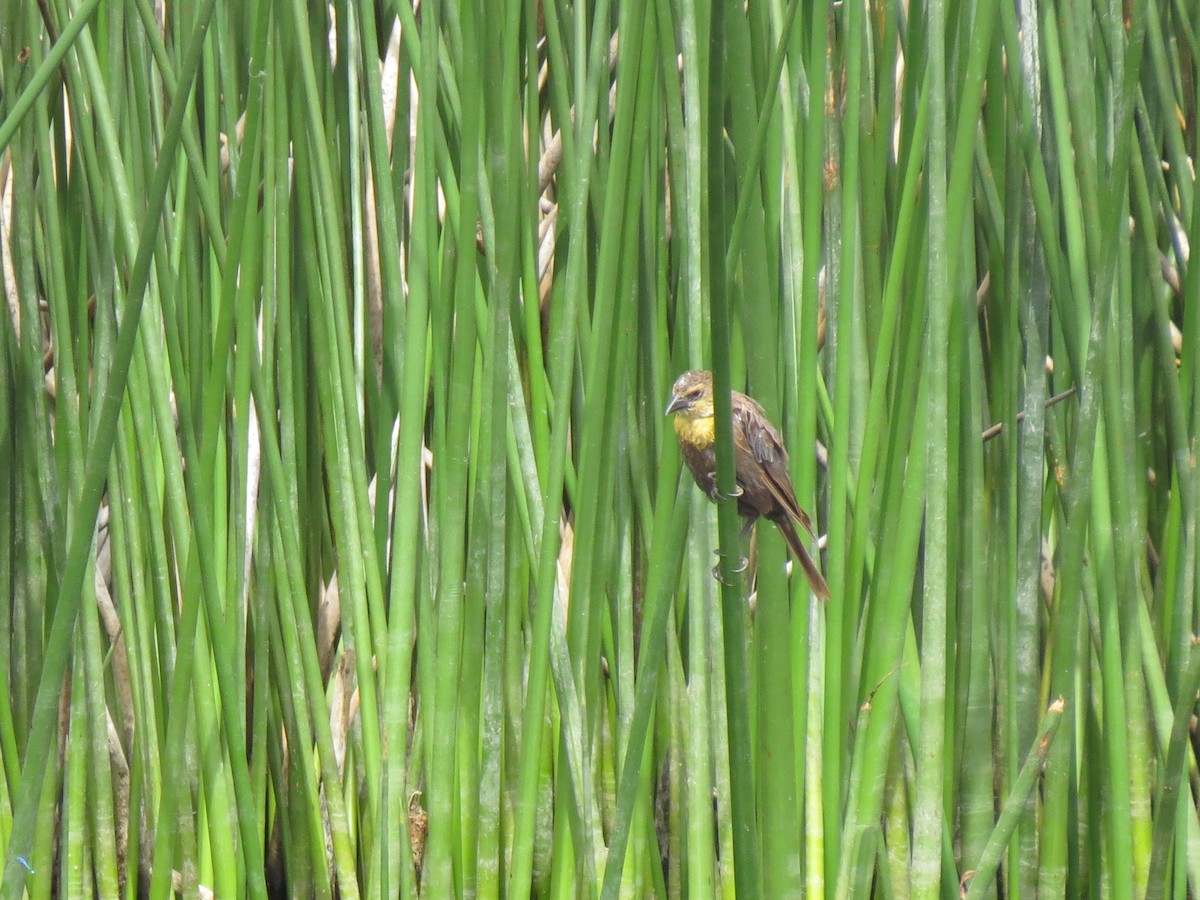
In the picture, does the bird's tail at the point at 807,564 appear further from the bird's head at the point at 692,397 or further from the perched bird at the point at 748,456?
the bird's head at the point at 692,397

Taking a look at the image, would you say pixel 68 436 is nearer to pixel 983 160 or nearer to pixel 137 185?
pixel 137 185

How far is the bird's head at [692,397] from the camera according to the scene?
3.60 feet

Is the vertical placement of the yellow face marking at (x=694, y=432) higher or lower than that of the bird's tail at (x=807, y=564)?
higher

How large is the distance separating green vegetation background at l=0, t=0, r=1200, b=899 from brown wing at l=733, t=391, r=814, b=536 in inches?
2.4

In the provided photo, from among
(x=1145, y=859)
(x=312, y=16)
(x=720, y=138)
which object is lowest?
(x=1145, y=859)

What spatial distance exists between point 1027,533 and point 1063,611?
0.17m

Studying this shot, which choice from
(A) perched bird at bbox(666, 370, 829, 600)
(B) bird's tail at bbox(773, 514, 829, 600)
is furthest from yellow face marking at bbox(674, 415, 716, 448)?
(B) bird's tail at bbox(773, 514, 829, 600)

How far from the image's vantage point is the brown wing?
1.13 m

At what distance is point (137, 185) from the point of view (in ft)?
3.95

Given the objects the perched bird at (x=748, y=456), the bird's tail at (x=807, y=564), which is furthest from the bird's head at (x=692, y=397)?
the bird's tail at (x=807, y=564)

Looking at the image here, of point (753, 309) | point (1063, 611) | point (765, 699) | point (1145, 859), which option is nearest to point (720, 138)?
point (753, 309)

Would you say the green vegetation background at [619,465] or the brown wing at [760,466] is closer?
the green vegetation background at [619,465]

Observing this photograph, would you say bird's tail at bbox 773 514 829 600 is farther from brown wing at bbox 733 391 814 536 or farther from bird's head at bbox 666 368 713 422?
bird's head at bbox 666 368 713 422

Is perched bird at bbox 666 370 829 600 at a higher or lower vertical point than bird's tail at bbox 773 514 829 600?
higher
